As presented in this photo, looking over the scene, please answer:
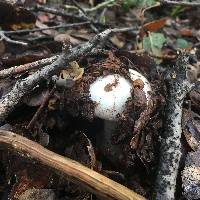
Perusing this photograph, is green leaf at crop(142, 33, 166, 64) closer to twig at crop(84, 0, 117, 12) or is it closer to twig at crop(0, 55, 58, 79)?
twig at crop(84, 0, 117, 12)

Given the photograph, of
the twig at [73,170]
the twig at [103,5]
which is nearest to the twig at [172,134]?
the twig at [73,170]

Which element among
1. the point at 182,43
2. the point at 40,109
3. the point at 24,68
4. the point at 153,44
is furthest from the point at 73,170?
the point at 182,43

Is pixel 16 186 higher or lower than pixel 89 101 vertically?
lower

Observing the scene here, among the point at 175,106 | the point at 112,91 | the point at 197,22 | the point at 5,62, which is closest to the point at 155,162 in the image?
the point at 175,106

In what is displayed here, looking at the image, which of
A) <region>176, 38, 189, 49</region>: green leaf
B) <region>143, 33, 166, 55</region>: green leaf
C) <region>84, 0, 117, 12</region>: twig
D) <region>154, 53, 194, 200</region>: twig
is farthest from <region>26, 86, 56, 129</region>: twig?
<region>176, 38, 189, 49</region>: green leaf

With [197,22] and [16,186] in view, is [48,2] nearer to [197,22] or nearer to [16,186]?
[197,22]

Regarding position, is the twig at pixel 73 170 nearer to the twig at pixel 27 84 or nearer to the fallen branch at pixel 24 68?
the twig at pixel 27 84
